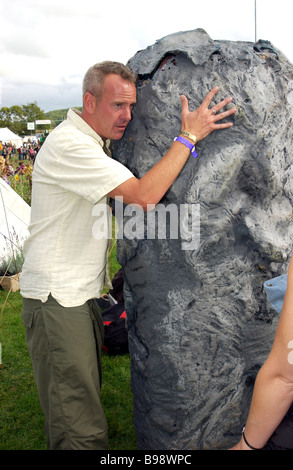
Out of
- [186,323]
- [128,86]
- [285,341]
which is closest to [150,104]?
[128,86]

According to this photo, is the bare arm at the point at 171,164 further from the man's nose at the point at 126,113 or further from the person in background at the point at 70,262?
the man's nose at the point at 126,113

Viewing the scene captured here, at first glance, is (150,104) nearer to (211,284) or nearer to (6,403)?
(211,284)

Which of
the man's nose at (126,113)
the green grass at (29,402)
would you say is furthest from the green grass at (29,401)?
the man's nose at (126,113)

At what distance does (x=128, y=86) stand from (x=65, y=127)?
0.39m

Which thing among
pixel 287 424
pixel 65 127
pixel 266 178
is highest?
pixel 65 127

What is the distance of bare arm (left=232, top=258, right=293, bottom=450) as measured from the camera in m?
1.32

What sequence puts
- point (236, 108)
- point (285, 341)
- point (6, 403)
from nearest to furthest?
point (285, 341)
point (236, 108)
point (6, 403)

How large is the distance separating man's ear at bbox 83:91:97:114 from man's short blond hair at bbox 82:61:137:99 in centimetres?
2

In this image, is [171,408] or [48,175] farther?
[171,408]

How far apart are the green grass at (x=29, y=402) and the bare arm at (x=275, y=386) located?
2034 millimetres

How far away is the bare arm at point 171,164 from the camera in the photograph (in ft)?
7.02

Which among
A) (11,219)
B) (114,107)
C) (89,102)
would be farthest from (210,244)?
(11,219)

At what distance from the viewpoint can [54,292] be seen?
7.89 ft

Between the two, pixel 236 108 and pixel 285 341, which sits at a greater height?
pixel 236 108
